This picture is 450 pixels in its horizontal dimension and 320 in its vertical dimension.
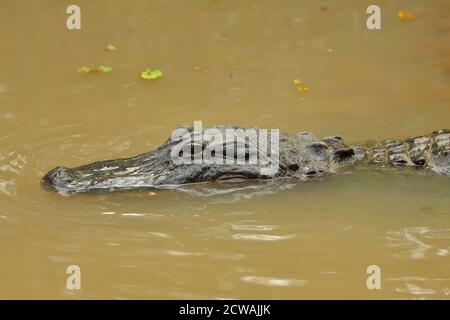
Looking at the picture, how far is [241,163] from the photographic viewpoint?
17.1 ft

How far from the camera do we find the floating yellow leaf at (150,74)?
739cm

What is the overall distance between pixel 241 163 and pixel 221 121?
4.49 ft

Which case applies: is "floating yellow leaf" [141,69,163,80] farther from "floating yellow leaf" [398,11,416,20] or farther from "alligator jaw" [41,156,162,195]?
"floating yellow leaf" [398,11,416,20]

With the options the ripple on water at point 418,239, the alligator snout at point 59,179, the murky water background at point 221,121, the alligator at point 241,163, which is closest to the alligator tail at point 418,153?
the alligator at point 241,163

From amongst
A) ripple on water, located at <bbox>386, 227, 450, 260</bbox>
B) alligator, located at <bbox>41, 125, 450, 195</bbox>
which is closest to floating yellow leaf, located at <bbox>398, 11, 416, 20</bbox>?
alligator, located at <bbox>41, 125, 450, 195</bbox>

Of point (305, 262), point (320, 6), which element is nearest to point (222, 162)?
point (305, 262)

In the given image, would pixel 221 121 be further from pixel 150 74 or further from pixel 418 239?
pixel 418 239

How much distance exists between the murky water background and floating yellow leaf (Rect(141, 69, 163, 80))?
11 cm

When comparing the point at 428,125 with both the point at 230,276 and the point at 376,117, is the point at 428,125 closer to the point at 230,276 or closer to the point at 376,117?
the point at 376,117

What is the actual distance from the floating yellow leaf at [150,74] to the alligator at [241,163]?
2211mm

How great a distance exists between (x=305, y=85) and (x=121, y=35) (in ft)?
8.48

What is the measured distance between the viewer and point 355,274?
4156 mm

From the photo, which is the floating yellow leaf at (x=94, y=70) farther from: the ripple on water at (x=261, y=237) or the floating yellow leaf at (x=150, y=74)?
the ripple on water at (x=261, y=237)
